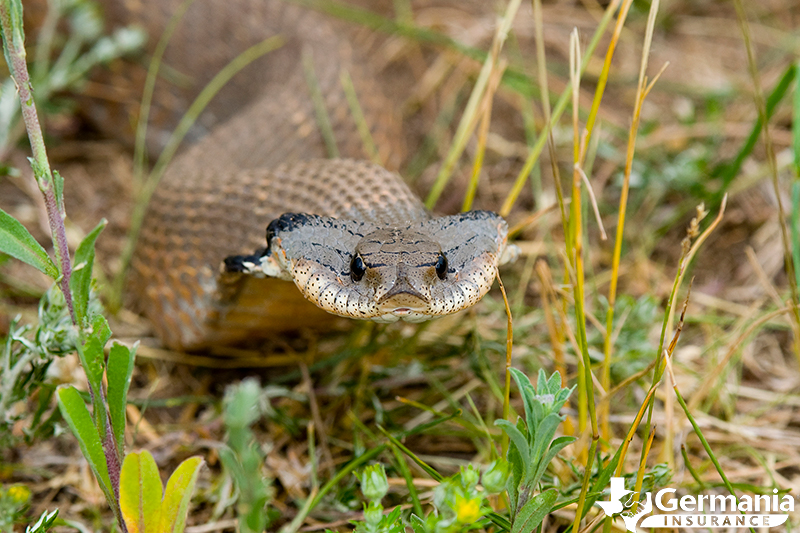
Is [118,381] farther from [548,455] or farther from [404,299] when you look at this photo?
[548,455]

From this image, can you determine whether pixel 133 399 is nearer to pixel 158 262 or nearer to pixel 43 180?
pixel 158 262

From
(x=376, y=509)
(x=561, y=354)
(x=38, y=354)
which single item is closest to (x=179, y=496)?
(x=376, y=509)

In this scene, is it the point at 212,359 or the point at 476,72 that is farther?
the point at 476,72

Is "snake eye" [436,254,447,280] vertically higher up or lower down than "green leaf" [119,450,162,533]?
higher up

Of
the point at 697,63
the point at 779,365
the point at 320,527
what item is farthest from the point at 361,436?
the point at 697,63

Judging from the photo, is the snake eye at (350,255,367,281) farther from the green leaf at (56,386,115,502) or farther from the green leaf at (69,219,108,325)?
the green leaf at (56,386,115,502)

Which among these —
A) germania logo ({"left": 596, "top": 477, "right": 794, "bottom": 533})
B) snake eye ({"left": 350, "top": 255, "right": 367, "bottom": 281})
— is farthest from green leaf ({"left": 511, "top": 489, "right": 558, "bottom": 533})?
snake eye ({"left": 350, "top": 255, "right": 367, "bottom": 281})
